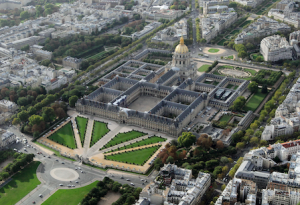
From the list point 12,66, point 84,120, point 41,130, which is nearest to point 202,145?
point 84,120

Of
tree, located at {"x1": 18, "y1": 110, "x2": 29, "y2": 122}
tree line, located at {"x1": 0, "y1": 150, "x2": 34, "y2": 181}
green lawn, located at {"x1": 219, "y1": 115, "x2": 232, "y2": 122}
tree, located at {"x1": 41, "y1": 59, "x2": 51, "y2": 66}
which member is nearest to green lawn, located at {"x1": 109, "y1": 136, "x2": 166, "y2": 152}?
green lawn, located at {"x1": 219, "y1": 115, "x2": 232, "y2": 122}

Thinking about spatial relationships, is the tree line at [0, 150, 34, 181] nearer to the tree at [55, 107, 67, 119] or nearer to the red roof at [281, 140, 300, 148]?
the tree at [55, 107, 67, 119]

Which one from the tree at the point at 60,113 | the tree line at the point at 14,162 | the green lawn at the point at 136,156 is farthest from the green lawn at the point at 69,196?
the tree at the point at 60,113

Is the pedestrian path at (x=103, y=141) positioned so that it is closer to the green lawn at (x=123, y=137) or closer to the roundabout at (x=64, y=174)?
the green lawn at (x=123, y=137)

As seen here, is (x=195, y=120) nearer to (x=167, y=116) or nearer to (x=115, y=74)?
(x=167, y=116)

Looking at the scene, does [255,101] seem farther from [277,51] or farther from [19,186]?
[19,186]
